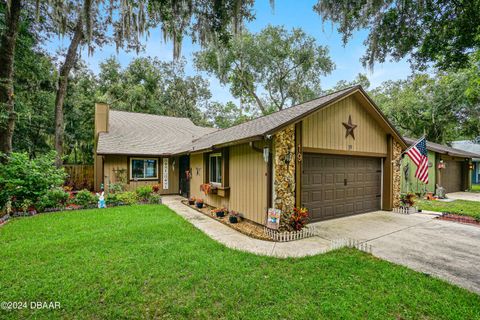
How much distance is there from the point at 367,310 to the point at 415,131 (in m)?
23.6

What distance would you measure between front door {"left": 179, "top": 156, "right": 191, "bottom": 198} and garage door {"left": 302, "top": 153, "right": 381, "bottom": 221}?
6370 mm

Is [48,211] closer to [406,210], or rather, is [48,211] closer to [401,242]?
[401,242]

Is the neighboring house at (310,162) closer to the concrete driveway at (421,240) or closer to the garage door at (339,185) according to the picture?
the garage door at (339,185)

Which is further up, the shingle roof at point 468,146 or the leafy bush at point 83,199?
the shingle roof at point 468,146

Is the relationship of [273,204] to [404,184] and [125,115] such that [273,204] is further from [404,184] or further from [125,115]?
[125,115]

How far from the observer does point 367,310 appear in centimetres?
261

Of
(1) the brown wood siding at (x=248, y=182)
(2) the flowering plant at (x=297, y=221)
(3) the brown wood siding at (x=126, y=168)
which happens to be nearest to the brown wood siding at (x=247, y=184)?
(1) the brown wood siding at (x=248, y=182)

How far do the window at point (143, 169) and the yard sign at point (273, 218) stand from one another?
857 centimetres

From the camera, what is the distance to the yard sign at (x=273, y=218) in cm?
509

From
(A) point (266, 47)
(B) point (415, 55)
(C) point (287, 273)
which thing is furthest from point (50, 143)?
(B) point (415, 55)

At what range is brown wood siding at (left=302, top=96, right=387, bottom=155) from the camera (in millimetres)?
6109

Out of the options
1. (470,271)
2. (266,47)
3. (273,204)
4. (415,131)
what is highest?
(266,47)

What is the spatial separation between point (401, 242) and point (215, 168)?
585cm

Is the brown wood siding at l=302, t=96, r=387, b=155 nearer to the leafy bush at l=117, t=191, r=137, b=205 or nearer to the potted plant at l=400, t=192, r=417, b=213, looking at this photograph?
the potted plant at l=400, t=192, r=417, b=213
